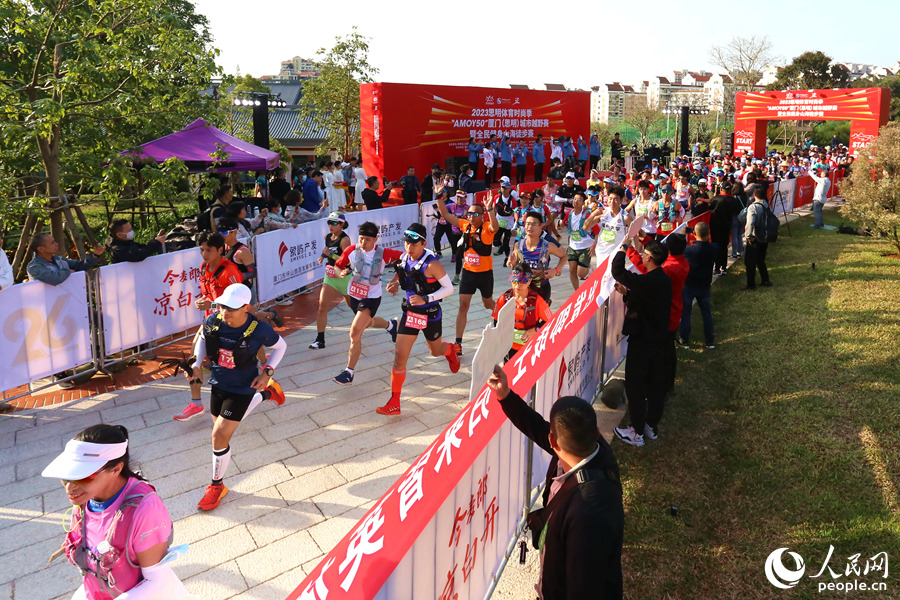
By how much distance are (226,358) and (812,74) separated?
6703cm

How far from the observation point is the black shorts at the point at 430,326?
677cm

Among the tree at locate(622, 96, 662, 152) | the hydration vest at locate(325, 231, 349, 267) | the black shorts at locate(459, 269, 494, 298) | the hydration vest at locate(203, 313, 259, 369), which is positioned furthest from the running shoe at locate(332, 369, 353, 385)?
the tree at locate(622, 96, 662, 152)

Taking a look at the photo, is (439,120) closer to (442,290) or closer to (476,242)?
(476,242)

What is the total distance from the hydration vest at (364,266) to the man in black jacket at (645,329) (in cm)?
286

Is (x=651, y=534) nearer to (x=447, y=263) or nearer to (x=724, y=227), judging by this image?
(x=724, y=227)

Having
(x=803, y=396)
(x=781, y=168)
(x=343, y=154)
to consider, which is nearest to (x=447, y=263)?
(x=803, y=396)

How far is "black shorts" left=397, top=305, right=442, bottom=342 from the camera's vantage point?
22.2ft

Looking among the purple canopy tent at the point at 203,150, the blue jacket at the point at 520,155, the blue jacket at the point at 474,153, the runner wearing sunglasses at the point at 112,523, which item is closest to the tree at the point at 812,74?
the blue jacket at the point at 520,155

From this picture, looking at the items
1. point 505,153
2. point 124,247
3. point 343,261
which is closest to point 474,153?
point 505,153

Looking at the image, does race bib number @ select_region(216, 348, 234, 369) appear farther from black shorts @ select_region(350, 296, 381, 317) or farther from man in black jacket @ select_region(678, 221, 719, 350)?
man in black jacket @ select_region(678, 221, 719, 350)

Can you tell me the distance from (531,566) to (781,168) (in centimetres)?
2484

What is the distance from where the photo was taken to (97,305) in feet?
24.4

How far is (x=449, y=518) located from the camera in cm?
293

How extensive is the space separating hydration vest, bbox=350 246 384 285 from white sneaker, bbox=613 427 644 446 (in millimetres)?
3214
